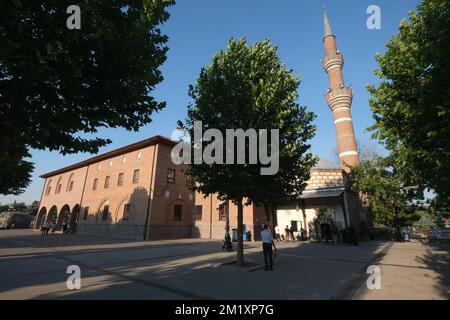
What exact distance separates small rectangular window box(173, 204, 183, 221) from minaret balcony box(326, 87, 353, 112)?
85.4 ft

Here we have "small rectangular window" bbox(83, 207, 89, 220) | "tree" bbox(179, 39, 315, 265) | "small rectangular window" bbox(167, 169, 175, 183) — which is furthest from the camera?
"small rectangular window" bbox(83, 207, 89, 220)

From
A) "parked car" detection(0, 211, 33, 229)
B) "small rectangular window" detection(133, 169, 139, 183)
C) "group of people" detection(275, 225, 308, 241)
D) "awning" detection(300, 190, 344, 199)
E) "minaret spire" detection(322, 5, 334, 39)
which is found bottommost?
"group of people" detection(275, 225, 308, 241)

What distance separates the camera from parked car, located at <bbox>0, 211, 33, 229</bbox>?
44244mm

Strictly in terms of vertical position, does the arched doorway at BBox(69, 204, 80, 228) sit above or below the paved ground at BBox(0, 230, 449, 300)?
above

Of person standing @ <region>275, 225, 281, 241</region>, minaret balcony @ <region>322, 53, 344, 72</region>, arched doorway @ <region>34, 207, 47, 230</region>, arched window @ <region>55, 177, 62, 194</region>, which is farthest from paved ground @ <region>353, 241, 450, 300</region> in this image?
arched doorway @ <region>34, 207, 47, 230</region>

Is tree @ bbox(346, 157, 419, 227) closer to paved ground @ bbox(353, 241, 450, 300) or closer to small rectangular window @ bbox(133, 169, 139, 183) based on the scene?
paved ground @ bbox(353, 241, 450, 300)

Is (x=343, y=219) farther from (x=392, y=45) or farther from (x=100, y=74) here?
(x=100, y=74)

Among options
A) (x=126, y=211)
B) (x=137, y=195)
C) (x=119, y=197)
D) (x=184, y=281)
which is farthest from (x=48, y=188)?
(x=184, y=281)

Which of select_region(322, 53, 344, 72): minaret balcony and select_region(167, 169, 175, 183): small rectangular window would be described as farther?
select_region(322, 53, 344, 72): minaret balcony

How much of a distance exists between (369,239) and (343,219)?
7.00 m

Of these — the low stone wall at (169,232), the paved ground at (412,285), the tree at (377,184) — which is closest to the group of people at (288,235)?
the tree at (377,184)

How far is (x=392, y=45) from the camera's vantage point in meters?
8.40
